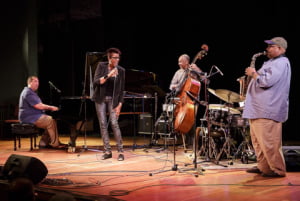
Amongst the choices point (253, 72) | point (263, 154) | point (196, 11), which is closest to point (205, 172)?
point (263, 154)

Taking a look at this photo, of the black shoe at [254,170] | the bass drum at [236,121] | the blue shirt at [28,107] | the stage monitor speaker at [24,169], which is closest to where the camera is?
the stage monitor speaker at [24,169]

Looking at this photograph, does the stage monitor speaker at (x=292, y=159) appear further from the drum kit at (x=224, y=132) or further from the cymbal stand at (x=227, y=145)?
the cymbal stand at (x=227, y=145)

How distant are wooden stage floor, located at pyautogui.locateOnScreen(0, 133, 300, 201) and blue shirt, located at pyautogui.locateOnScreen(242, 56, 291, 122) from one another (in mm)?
756

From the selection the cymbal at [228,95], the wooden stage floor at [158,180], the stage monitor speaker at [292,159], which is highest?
the cymbal at [228,95]

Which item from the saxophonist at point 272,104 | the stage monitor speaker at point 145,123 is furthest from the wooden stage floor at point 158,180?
the stage monitor speaker at point 145,123

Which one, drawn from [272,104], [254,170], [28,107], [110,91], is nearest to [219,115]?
[254,170]

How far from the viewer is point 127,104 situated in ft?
28.4

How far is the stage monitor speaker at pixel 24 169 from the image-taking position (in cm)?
370

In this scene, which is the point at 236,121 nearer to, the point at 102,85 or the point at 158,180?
the point at 158,180

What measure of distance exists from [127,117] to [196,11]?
10.1 feet

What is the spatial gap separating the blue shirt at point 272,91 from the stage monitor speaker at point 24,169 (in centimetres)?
251

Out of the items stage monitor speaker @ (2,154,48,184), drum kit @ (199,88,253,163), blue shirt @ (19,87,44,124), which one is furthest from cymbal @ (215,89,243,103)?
blue shirt @ (19,87,44,124)

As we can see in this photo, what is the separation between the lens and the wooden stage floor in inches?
149

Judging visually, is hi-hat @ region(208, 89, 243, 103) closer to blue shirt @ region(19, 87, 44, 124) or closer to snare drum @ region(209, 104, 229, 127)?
snare drum @ region(209, 104, 229, 127)
